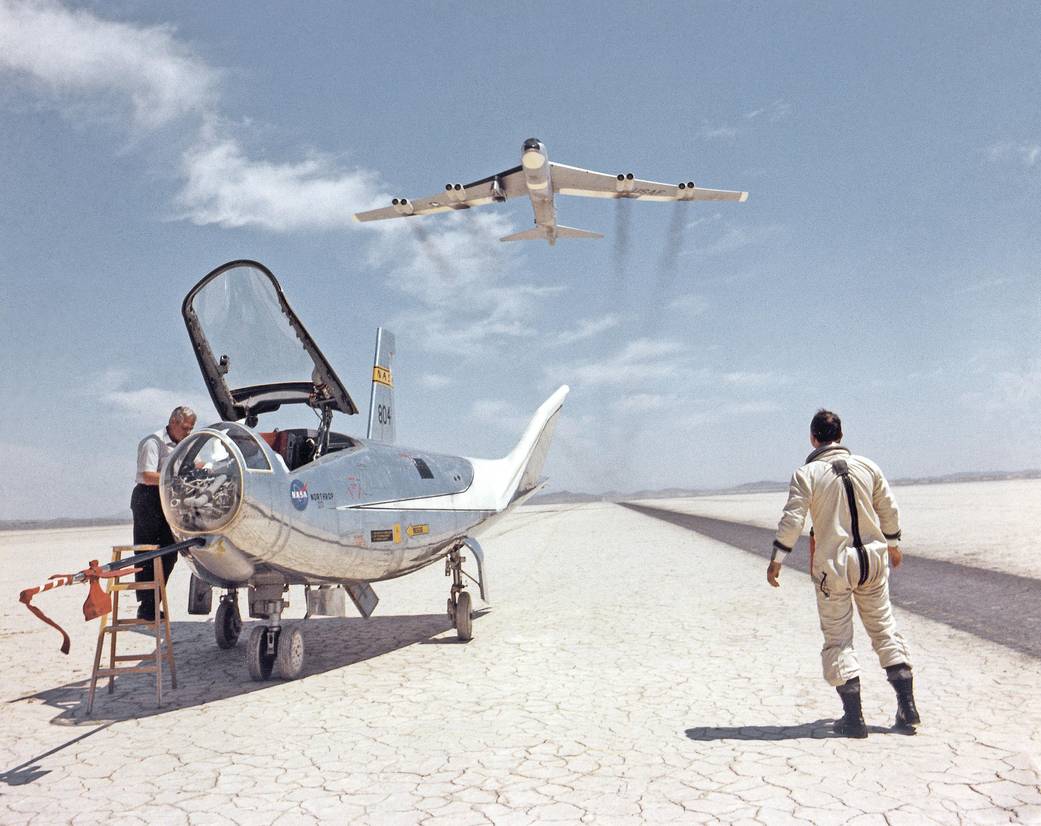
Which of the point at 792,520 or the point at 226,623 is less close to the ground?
the point at 792,520

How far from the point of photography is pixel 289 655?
7.23 m

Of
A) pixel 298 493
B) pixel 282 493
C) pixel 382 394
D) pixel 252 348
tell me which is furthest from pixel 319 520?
pixel 382 394

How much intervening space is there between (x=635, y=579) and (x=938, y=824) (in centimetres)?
1056

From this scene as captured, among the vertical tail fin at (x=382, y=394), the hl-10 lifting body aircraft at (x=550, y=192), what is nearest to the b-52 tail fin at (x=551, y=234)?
the hl-10 lifting body aircraft at (x=550, y=192)

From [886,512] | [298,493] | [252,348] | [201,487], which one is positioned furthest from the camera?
[252,348]

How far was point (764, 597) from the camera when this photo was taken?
1109 centimetres

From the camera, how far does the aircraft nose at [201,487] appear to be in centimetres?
637

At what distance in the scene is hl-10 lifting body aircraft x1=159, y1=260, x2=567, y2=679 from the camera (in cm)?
649

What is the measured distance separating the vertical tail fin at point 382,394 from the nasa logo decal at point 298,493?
152 inches

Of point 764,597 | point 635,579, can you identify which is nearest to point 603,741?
point 764,597

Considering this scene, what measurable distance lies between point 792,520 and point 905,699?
1.51 m

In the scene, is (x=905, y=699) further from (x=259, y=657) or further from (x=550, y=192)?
(x=550, y=192)

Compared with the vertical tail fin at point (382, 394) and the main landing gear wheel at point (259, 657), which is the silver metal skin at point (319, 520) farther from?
the vertical tail fin at point (382, 394)

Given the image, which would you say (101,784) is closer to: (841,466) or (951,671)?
(841,466)
